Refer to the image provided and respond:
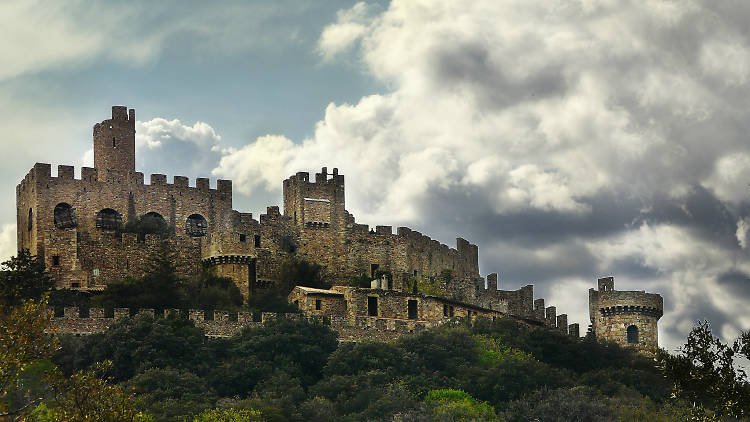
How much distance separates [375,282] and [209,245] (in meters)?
10.1

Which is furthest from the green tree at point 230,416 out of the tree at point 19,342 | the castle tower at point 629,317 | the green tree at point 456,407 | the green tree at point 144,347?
the castle tower at point 629,317

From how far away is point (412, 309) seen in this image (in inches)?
2800

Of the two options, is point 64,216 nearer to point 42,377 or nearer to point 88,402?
point 88,402

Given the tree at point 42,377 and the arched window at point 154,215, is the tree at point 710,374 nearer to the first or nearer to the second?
the tree at point 42,377

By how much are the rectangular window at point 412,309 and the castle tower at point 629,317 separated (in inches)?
538

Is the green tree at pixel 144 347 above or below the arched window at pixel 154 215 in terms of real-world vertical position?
below

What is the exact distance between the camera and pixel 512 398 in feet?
198

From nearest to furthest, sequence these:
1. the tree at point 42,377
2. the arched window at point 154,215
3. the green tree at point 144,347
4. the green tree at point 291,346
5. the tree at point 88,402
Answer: the tree at point 42,377 < the tree at point 88,402 < the green tree at point 144,347 < the green tree at point 291,346 < the arched window at point 154,215

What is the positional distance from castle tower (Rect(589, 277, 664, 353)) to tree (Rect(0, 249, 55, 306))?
34.6 metres

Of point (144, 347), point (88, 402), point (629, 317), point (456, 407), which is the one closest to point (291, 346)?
point (144, 347)

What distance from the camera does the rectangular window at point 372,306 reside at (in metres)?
69.8

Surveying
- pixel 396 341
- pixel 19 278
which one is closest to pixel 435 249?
pixel 396 341

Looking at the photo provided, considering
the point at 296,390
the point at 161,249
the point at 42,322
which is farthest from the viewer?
the point at 161,249

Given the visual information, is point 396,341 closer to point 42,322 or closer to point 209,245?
point 209,245
